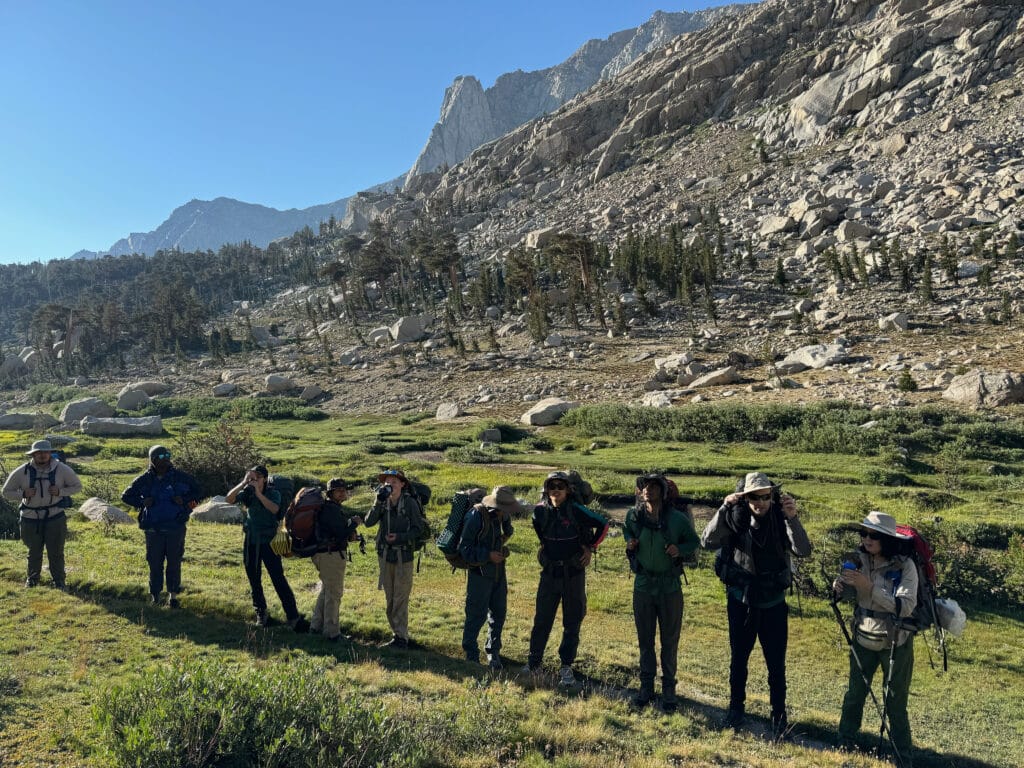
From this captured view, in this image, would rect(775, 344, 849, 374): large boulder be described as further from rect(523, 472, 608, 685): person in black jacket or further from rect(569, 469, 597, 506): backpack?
rect(523, 472, 608, 685): person in black jacket

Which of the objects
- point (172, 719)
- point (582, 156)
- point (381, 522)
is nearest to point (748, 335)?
point (381, 522)

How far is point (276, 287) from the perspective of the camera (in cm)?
11950

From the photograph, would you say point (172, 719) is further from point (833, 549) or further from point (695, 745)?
point (833, 549)

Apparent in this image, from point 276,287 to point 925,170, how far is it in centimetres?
11313

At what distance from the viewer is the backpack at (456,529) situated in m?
6.25

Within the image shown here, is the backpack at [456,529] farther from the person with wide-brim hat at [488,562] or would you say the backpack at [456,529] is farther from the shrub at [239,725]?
the shrub at [239,725]

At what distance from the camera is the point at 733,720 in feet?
17.8

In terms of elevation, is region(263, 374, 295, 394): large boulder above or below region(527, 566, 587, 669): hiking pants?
above

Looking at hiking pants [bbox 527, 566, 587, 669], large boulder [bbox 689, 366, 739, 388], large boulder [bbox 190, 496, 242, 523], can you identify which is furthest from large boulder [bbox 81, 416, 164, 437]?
hiking pants [bbox 527, 566, 587, 669]

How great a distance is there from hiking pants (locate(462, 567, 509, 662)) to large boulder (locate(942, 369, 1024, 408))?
2357cm

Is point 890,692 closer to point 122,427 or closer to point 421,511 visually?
point 421,511

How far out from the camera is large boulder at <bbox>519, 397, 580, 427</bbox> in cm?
3020

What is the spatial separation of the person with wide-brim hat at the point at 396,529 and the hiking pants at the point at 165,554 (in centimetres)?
321

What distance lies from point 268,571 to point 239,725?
352cm
